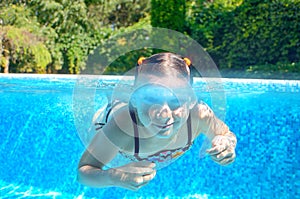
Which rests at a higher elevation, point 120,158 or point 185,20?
point 120,158

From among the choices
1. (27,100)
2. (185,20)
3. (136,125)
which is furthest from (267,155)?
(185,20)

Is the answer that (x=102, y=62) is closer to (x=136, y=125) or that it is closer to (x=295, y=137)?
(x=136, y=125)

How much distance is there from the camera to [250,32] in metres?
12.1

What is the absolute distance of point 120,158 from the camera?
1.62 meters

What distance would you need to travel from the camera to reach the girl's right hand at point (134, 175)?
3.85 feet

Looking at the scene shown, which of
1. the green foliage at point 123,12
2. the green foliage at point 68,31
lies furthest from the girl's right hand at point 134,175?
the green foliage at point 123,12

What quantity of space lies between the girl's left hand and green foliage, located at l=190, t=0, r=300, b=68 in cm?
1086

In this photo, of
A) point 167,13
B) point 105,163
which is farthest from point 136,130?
point 167,13

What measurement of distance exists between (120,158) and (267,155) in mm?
4773

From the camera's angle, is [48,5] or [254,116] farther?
[48,5]

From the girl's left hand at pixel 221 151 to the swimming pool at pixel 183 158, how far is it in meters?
3.67

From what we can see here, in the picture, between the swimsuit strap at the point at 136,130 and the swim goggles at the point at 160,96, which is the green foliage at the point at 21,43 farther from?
the swim goggles at the point at 160,96

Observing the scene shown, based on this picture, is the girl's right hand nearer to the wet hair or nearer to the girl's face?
the girl's face

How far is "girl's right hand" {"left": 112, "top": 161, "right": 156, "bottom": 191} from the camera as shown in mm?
1173
